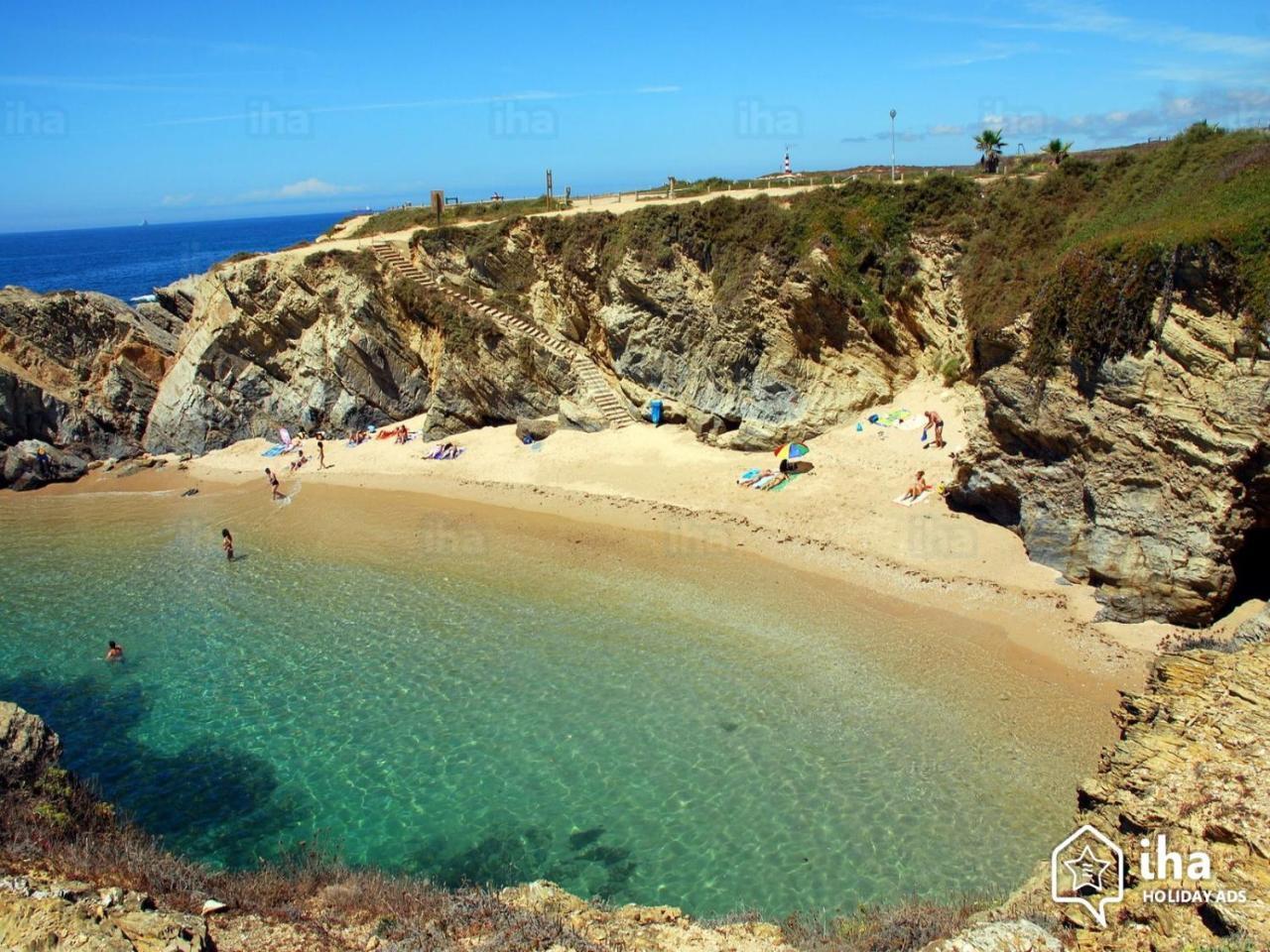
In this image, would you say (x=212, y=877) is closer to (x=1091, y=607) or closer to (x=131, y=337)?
(x=1091, y=607)

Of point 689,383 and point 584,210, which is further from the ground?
point 584,210

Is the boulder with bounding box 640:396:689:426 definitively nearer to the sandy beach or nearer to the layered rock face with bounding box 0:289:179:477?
the sandy beach

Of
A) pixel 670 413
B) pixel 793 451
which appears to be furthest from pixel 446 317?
pixel 793 451

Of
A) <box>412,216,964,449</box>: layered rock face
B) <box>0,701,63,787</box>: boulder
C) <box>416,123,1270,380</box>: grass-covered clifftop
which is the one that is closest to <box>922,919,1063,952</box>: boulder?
<box>0,701,63,787</box>: boulder

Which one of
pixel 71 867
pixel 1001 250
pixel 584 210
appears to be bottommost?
pixel 71 867

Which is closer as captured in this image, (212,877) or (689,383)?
(212,877)

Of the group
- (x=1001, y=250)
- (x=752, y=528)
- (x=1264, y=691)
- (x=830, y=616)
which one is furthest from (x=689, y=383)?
(x=1264, y=691)
